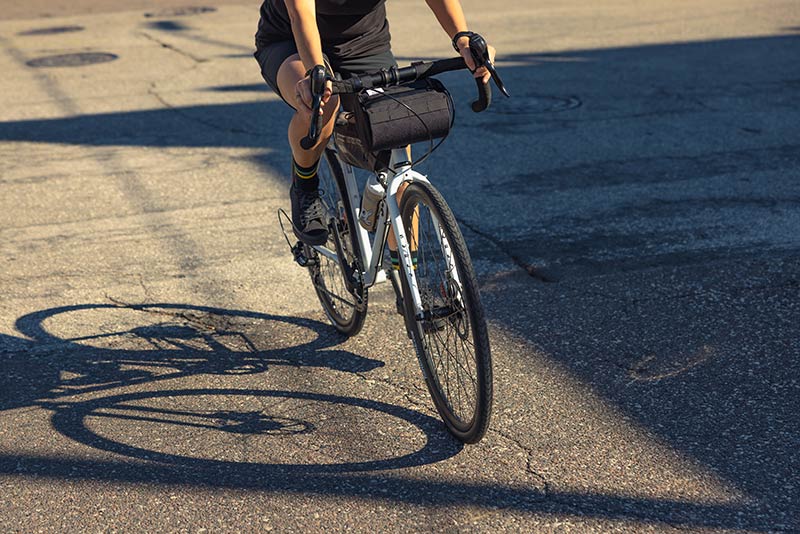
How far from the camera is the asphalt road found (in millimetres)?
3441

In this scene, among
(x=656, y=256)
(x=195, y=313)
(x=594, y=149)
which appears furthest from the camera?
(x=594, y=149)

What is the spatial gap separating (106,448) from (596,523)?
69.2 inches

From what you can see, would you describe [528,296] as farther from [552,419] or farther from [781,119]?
[781,119]

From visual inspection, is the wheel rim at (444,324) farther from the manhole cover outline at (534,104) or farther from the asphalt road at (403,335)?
the manhole cover outline at (534,104)

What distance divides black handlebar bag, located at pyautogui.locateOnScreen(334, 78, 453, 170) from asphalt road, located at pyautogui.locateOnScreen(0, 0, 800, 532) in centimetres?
108

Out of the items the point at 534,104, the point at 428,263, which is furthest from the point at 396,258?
the point at 534,104

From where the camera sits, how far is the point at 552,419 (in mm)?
3904

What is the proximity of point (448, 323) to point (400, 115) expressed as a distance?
0.75 meters

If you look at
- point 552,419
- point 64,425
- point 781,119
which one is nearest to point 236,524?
point 64,425

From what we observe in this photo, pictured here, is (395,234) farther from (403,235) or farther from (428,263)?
(428,263)

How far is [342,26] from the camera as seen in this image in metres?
4.11

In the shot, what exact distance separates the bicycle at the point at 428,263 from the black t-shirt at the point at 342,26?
1.13ft

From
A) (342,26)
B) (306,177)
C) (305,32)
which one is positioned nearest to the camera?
(305,32)

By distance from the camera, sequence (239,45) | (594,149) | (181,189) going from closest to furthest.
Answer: (181,189)
(594,149)
(239,45)
